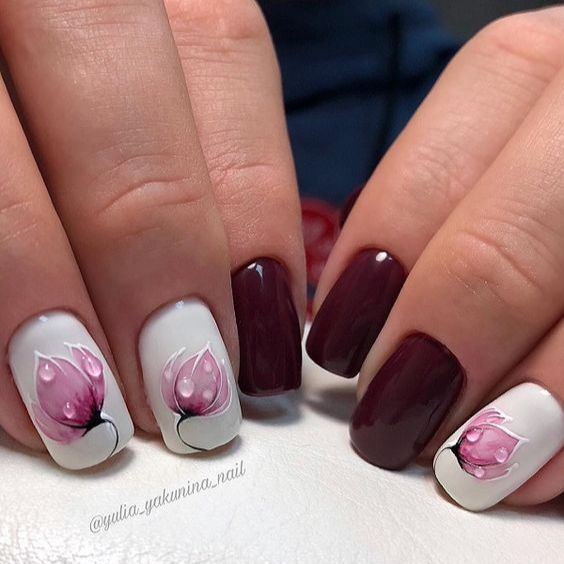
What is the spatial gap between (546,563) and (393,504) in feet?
0.32

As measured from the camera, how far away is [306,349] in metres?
0.62

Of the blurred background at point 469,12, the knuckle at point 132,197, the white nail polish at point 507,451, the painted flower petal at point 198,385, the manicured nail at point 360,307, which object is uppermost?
the knuckle at point 132,197

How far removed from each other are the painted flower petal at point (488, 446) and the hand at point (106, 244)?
0.16 metres

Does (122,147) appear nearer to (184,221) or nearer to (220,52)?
(184,221)

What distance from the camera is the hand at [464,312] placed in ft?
1.71

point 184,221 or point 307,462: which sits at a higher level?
point 184,221

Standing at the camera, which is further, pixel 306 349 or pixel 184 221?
pixel 306 349

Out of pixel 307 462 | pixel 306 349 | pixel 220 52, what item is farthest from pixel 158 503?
pixel 220 52

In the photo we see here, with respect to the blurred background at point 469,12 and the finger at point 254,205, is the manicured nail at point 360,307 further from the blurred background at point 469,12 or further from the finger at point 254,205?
the blurred background at point 469,12

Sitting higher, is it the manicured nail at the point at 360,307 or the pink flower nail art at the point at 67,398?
the pink flower nail art at the point at 67,398

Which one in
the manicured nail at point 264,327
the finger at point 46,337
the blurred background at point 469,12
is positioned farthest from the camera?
the blurred background at point 469,12

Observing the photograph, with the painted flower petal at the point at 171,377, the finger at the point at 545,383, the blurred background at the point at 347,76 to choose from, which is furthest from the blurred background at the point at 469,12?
the painted flower petal at the point at 171,377

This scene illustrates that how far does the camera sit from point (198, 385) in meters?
0.51

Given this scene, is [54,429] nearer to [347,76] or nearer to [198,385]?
[198,385]
